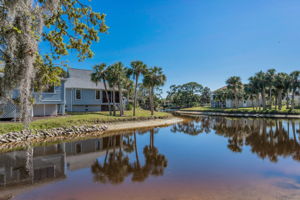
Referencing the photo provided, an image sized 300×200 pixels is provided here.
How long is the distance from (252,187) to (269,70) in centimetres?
4481

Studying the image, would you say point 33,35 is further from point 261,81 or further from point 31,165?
point 261,81

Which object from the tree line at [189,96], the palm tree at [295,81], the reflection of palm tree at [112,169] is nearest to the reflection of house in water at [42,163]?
the reflection of palm tree at [112,169]

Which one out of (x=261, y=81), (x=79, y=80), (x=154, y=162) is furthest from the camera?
(x=261, y=81)

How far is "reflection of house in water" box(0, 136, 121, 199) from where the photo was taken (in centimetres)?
646

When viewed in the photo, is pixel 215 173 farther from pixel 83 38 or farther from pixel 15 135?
pixel 15 135

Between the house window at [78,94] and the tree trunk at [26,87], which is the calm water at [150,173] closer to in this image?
the tree trunk at [26,87]

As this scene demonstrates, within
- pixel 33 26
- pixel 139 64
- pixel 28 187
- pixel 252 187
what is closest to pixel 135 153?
pixel 28 187

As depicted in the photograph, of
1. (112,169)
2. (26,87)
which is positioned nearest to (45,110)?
(112,169)

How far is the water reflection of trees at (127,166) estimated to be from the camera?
7.15 metres

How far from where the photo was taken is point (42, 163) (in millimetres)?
8688

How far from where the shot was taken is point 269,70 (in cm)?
4191

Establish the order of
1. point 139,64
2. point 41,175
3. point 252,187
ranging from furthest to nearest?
point 139,64 → point 41,175 → point 252,187

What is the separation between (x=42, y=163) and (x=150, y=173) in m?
5.48

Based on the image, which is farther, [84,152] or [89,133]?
[89,133]
